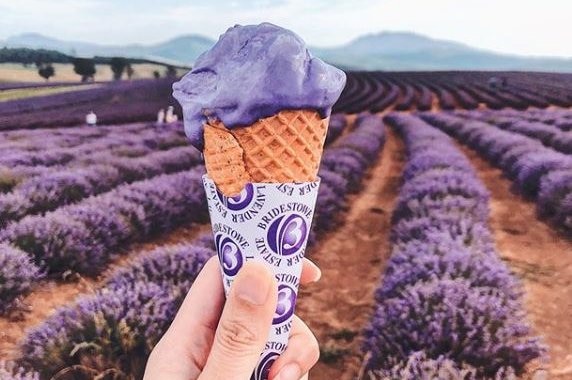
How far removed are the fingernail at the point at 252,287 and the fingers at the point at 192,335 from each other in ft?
1.55

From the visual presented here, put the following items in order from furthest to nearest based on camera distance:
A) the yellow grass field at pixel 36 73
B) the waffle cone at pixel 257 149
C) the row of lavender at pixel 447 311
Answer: the yellow grass field at pixel 36 73 → the row of lavender at pixel 447 311 → the waffle cone at pixel 257 149

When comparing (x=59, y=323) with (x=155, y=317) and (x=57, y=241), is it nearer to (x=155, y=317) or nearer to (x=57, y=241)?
(x=155, y=317)

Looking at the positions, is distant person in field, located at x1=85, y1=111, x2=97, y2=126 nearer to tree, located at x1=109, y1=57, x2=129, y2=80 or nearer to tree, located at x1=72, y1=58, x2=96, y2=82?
tree, located at x1=109, y1=57, x2=129, y2=80

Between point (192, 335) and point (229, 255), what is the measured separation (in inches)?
15.0

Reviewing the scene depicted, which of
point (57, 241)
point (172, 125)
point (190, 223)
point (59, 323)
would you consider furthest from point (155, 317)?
point (172, 125)

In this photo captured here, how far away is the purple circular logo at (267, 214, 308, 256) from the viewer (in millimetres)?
1781

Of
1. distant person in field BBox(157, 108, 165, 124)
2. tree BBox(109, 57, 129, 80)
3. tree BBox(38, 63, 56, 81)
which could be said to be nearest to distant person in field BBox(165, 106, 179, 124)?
distant person in field BBox(157, 108, 165, 124)

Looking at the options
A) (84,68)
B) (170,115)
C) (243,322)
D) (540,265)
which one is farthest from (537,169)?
(170,115)

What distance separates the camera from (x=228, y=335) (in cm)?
165

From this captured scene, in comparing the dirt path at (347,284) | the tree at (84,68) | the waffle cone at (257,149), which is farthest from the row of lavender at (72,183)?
the waffle cone at (257,149)

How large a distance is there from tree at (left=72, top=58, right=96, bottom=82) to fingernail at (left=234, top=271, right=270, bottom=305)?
8066mm

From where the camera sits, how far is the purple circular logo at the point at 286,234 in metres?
1.78

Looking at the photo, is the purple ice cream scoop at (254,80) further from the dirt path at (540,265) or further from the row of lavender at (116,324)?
the dirt path at (540,265)

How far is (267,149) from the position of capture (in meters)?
1.76
